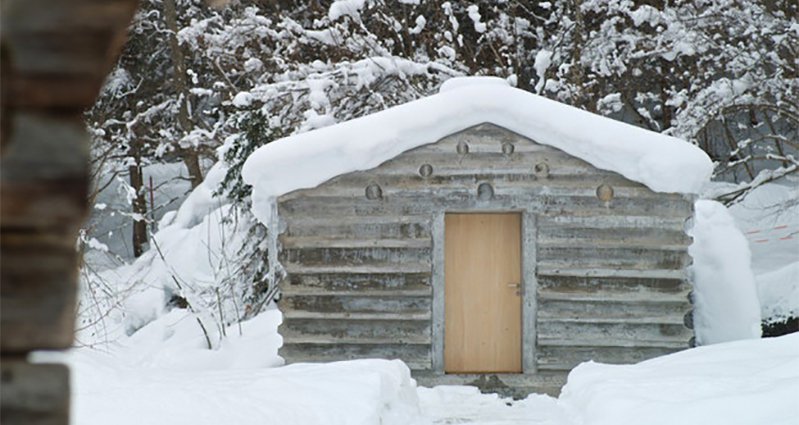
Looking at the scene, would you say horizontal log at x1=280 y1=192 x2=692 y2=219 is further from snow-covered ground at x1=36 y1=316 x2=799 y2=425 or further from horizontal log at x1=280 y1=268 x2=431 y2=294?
snow-covered ground at x1=36 y1=316 x2=799 y2=425

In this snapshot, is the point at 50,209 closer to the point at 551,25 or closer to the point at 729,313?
the point at 729,313

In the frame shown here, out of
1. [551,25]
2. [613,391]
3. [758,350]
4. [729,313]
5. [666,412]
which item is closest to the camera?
[666,412]

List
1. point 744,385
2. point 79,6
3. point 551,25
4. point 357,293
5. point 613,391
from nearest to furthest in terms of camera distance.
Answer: point 79,6
point 744,385
point 613,391
point 357,293
point 551,25

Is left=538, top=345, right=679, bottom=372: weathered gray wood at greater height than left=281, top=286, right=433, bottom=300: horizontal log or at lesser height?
lesser

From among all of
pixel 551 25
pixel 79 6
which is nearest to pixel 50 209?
pixel 79 6

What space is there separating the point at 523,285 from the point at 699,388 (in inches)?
188

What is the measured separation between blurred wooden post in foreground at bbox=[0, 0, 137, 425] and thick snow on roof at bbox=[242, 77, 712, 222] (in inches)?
435

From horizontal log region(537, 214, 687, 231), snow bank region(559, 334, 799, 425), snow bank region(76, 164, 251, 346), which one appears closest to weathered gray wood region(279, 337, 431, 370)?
horizontal log region(537, 214, 687, 231)

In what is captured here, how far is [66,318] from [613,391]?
24.4 feet

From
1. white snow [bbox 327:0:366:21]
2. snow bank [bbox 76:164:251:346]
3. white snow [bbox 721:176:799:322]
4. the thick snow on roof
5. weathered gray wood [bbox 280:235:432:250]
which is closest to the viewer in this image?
the thick snow on roof

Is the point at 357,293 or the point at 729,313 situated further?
the point at 729,313

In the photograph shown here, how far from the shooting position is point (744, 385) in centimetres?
756

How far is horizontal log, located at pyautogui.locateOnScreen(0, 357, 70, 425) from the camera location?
1.17m

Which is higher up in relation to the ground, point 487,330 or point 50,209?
→ point 50,209
